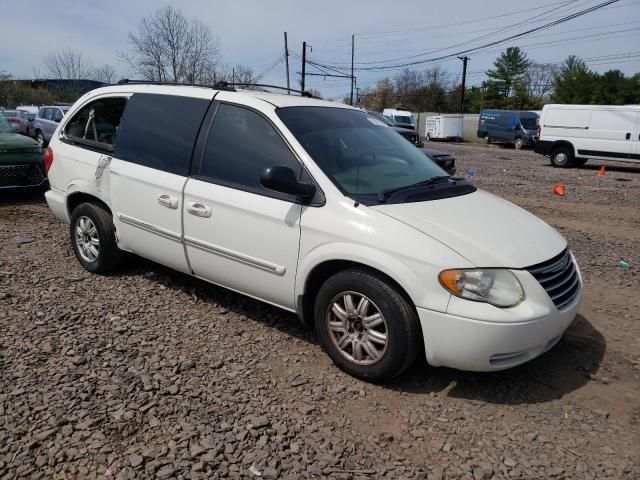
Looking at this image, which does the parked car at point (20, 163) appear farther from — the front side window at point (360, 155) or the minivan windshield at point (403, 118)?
the minivan windshield at point (403, 118)

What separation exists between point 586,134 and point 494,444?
58.0 ft

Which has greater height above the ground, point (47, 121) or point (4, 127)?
point (47, 121)

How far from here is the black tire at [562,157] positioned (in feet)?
58.9

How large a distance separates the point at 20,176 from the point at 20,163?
0.23 meters

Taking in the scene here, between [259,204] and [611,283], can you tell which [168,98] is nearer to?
[259,204]

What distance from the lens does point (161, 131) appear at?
166 inches

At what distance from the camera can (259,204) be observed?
11.6 ft

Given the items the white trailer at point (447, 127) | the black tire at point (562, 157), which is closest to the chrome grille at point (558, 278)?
the black tire at point (562, 157)

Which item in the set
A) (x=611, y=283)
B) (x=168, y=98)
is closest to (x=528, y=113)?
(x=611, y=283)

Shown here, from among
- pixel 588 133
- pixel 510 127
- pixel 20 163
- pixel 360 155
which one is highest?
pixel 510 127

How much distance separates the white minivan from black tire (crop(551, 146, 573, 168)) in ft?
52.3

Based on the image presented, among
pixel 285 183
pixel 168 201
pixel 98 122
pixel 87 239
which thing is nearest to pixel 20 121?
pixel 98 122

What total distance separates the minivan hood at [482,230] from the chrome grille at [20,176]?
23.9 ft

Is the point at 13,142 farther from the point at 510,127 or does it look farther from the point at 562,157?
the point at 510,127
